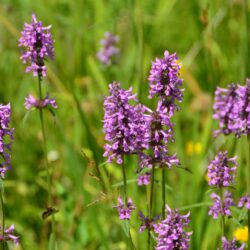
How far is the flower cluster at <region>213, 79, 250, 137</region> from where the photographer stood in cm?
259

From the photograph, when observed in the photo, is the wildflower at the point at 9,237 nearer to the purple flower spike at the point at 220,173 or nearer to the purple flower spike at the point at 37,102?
the purple flower spike at the point at 37,102

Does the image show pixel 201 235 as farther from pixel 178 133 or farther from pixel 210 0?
pixel 210 0

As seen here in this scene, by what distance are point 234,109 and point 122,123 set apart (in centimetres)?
69

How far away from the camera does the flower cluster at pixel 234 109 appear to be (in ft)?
8.51

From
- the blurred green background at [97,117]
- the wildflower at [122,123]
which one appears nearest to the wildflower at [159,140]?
the wildflower at [122,123]

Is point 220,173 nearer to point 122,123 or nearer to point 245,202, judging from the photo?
point 245,202

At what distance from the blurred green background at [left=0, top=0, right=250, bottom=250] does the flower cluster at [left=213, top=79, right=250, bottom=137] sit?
0.12m

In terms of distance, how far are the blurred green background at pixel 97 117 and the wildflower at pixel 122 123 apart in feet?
3.07

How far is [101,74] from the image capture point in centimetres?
501

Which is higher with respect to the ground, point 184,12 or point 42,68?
point 184,12

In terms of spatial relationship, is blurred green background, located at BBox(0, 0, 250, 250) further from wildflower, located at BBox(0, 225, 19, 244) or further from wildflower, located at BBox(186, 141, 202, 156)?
wildflower, located at BBox(0, 225, 19, 244)

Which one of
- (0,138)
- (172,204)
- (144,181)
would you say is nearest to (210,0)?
(172,204)

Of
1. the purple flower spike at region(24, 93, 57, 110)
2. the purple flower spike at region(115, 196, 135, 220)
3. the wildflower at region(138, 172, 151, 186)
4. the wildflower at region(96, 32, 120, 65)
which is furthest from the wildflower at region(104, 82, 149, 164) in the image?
the wildflower at region(96, 32, 120, 65)

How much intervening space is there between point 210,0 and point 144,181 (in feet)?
6.61
